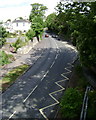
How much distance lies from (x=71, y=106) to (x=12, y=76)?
13.7m

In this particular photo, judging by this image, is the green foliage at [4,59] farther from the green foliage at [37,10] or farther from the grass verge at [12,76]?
the green foliage at [37,10]

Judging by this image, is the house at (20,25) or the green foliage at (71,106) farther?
the house at (20,25)

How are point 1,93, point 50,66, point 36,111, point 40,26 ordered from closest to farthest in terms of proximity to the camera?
point 36,111 < point 1,93 < point 50,66 < point 40,26

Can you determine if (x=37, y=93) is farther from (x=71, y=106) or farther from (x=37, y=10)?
(x=37, y=10)

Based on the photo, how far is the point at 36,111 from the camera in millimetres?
15305

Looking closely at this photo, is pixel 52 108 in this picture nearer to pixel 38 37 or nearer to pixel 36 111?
pixel 36 111

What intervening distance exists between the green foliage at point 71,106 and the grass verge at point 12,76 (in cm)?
966

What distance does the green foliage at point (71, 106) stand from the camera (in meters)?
12.4

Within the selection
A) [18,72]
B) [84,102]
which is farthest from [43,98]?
[18,72]

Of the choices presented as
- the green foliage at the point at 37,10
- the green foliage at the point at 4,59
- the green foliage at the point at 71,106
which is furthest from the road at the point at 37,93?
the green foliage at the point at 37,10

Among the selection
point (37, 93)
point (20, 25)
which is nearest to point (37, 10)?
point (20, 25)

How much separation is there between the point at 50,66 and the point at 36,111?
A: 13.9 m

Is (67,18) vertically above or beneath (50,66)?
above

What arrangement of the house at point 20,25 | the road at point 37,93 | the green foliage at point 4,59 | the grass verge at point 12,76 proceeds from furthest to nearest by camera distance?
the house at point 20,25 → the green foliage at point 4,59 → the grass verge at point 12,76 → the road at point 37,93
